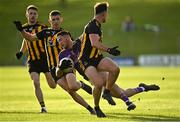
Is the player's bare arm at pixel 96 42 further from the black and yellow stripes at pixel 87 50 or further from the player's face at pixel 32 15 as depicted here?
the player's face at pixel 32 15

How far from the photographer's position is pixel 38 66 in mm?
18656

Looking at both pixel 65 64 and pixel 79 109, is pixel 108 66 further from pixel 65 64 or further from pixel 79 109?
pixel 79 109

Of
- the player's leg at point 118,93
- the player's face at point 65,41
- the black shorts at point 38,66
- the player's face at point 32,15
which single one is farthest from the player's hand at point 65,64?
the black shorts at point 38,66

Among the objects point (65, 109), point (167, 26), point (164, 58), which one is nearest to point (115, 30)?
point (167, 26)

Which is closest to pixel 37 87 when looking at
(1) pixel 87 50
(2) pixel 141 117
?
(1) pixel 87 50

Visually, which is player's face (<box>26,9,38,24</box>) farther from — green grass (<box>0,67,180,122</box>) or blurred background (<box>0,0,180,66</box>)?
blurred background (<box>0,0,180,66</box>)

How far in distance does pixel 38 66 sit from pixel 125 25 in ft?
155

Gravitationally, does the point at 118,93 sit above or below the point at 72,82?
below

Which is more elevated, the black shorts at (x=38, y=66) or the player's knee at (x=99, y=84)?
the player's knee at (x=99, y=84)

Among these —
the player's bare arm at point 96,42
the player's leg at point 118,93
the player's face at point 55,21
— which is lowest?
the player's leg at point 118,93

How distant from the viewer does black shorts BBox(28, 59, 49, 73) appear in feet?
61.1

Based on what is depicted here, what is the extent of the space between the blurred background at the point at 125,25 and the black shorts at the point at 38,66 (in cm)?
3990

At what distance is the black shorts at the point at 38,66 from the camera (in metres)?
18.6

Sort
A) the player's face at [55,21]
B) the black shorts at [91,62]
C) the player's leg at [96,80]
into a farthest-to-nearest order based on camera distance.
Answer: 1. the player's face at [55,21]
2. the black shorts at [91,62]
3. the player's leg at [96,80]
